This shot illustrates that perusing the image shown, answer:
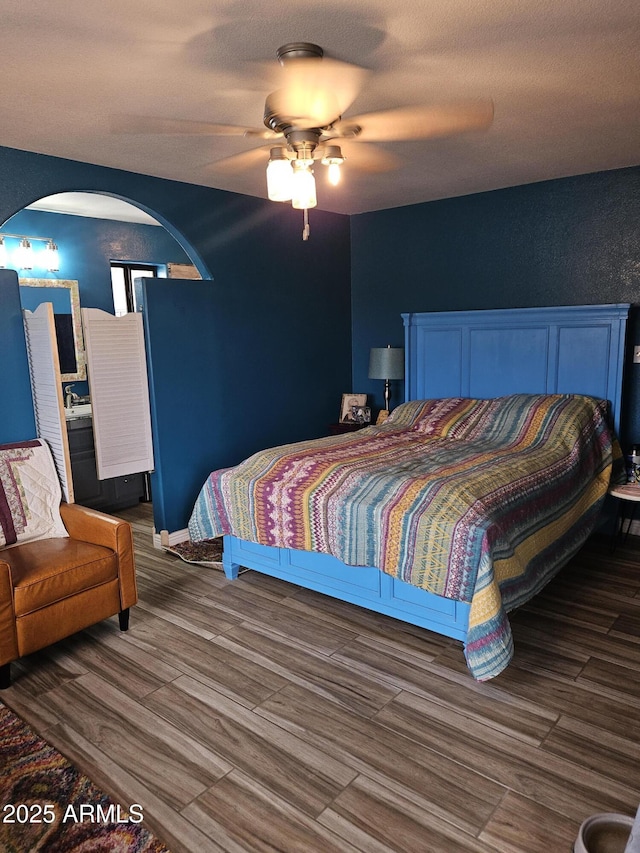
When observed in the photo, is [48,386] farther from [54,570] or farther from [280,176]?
[280,176]

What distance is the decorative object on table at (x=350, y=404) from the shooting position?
5.34 m

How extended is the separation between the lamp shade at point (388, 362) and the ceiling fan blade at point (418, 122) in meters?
2.10

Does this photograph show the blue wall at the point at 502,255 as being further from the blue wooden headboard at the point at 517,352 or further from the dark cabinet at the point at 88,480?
the dark cabinet at the point at 88,480

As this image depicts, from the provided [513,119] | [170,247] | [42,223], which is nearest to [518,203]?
[513,119]

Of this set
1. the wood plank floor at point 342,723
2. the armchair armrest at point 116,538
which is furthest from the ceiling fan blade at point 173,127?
the wood plank floor at point 342,723

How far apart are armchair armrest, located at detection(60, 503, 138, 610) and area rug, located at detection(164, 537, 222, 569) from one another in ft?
2.99

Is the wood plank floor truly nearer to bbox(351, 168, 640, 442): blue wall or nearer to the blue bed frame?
the blue bed frame

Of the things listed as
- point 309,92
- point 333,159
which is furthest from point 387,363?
point 309,92

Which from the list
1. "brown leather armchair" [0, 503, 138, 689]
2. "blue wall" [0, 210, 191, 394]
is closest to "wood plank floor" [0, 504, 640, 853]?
"brown leather armchair" [0, 503, 138, 689]

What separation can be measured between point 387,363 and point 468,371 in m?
0.68

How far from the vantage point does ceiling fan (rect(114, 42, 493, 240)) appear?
6.98 ft

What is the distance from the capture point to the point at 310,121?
2217 millimetres

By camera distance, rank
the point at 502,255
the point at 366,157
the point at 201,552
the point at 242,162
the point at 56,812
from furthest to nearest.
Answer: the point at 502,255, the point at 201,552, the point at 242,162, the point at 366,157, the point at 56,812

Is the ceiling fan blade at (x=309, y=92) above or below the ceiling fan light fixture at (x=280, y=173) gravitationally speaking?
above
